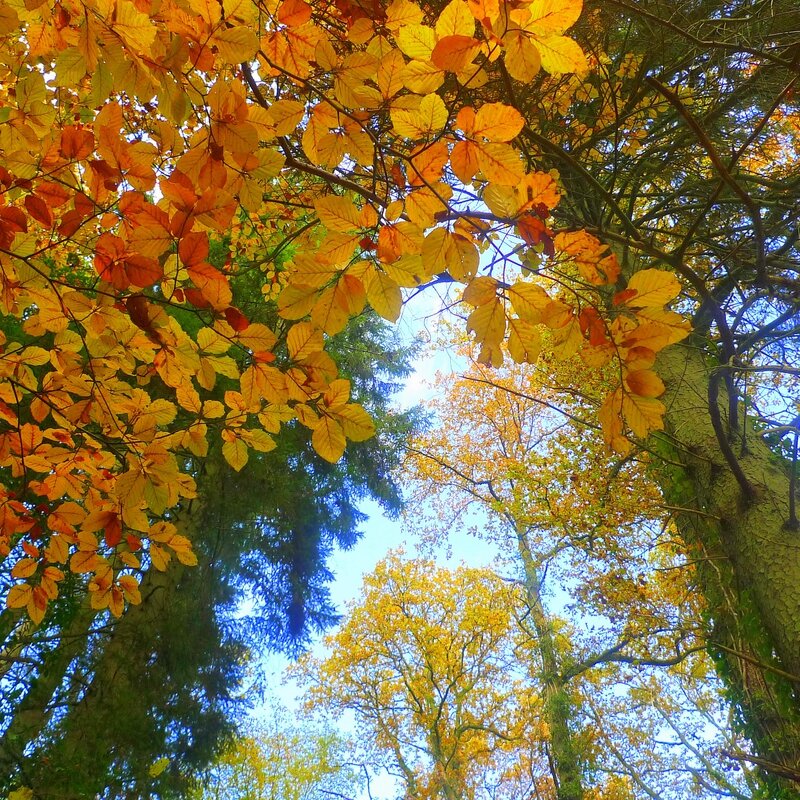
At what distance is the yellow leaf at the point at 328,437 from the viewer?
80cm

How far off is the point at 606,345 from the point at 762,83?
1457mm

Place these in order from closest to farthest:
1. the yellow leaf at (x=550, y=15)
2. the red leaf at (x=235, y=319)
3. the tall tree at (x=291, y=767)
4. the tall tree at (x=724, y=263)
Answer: the yellow leaf at (x=550, y=15)
the red leaf at (x=235, y=319)
the tall tree at (x=724, y=263)
the tall tree at (x=291, y=767)

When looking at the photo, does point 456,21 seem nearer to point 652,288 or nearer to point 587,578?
point 652,288

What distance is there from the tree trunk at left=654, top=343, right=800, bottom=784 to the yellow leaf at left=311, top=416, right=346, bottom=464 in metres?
1.26

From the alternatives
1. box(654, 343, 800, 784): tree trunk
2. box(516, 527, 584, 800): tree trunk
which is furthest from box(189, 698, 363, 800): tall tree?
box(654, 343, 800, 784): tree trunk

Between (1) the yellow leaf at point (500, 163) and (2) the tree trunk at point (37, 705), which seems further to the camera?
(2) the tree trunk at point (37, 705)

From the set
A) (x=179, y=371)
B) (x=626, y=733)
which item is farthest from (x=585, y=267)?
(x=626, y=733)

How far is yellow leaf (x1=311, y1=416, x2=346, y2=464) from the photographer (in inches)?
31.5

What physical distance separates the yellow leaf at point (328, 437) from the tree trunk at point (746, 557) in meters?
1.26

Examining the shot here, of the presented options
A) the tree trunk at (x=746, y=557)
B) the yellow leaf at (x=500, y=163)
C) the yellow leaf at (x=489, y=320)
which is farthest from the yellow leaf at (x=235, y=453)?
the tree trunk at (x=746, y=557)

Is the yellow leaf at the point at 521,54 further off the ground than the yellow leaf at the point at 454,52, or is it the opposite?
the yellow leaf at the point at 521,54

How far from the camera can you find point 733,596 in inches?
79.2

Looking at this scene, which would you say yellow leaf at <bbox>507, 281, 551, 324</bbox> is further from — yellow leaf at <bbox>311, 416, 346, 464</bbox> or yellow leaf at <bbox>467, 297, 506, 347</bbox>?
yellow leaf at <bbox>311, 416, 346, 464</bbox>

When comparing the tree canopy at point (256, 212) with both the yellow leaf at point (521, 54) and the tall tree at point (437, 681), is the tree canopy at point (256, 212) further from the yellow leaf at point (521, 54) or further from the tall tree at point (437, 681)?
the tall tree at point (437, 681)
